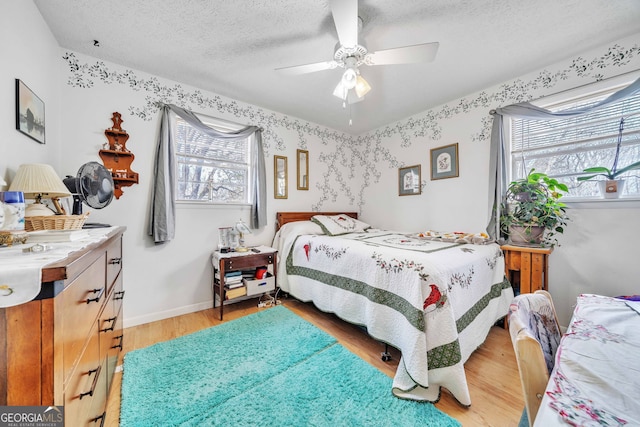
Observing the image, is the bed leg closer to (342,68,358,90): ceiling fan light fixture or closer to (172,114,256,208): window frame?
(342,68,358,90): ceiling fan light fixture

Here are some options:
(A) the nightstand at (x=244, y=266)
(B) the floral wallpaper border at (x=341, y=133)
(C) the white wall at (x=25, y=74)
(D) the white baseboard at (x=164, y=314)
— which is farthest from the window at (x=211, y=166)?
(D) the white baseboard at (x=164, y=314)

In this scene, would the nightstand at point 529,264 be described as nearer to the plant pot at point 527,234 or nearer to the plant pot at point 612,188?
the plant pot at point 527,234

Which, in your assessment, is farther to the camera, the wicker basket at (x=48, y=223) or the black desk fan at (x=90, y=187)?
the black desk fan at (x=90, y=187)

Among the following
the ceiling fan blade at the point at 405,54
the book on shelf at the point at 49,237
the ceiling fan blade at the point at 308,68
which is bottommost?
the book on shelf at the point at 49,237

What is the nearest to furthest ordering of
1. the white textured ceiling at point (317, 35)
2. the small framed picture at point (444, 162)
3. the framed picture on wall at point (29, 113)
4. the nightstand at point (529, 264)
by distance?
1. the framed picture on wall at point (29, 113)
2. the white textured ceiling at point (317, 35)
3. the nightstand at point (529, 264)
4. the small framed picture at point (444, 162)

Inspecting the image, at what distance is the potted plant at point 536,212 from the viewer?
80.4 inches

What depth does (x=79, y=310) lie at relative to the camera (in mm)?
806

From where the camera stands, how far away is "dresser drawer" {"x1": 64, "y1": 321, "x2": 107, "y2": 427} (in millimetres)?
732

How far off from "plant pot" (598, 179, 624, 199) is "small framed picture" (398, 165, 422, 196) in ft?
5.32

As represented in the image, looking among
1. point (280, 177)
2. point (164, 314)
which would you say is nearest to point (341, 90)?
point (280, 177)

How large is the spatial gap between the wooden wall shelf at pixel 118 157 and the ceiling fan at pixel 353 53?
5.47 ft

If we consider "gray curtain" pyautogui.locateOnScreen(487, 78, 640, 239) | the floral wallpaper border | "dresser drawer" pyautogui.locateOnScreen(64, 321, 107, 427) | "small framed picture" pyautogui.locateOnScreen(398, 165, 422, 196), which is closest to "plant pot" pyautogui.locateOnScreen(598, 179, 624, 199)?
"gray curtain" pyautogui.locateOnScreen(487, 78, 640, 239)

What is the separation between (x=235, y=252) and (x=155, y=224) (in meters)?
0.81

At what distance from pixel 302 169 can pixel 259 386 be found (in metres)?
2.66
